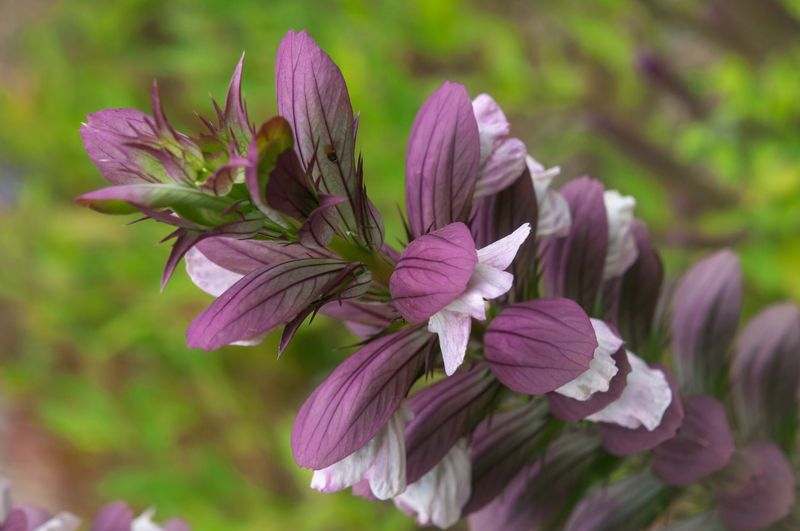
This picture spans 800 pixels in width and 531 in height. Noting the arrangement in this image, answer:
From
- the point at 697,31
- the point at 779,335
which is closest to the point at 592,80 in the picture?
the point at 697,31

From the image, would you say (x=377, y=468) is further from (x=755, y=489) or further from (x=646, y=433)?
(x=755, y=489)

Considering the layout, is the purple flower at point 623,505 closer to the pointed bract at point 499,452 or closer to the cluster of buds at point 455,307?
the cluster of buds at point 455,307

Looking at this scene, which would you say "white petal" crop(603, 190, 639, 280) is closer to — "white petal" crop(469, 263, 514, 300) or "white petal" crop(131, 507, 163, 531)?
"white petal" crop(469, 263, 514, 300)

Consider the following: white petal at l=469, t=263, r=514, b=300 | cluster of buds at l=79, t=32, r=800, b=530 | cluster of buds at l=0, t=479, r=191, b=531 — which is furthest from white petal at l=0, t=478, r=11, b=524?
white petal at l=469, t=263, r=514, b=300

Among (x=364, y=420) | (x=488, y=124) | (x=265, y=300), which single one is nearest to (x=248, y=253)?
(x=265, y=300)

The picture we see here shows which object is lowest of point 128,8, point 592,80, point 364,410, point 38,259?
point 38,259

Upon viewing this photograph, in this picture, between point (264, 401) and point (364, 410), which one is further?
point (264, 401)

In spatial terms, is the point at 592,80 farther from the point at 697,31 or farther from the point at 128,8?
the point at 128,8
